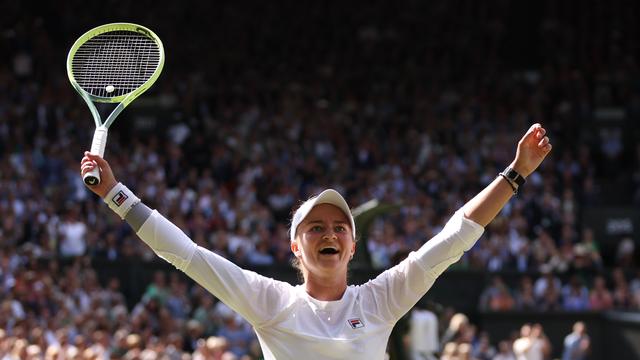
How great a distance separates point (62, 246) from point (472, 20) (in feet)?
40.4

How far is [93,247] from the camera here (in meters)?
17.3

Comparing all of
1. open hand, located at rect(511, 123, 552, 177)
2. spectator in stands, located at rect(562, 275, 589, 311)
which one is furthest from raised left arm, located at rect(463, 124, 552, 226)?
spectator in stands, located at rect(562, 275, 589, 311)

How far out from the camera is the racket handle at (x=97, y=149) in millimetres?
4188

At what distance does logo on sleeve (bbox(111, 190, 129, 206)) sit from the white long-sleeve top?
11 centimetres

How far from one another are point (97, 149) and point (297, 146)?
16.9 metres

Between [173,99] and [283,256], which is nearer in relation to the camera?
[283,256]

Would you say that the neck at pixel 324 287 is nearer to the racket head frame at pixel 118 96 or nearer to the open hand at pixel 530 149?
the open hand at pixel 530 149

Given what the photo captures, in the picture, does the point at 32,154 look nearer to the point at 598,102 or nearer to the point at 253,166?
the point at 253,166

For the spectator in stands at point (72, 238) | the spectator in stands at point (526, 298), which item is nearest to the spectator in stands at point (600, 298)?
the spectator in stands at point (526, 298)

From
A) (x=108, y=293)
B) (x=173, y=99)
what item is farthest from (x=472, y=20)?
(x=108, y=293)

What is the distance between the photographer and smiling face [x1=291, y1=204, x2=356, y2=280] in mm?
4246

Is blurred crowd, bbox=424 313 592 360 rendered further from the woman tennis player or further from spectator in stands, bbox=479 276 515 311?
the woman tennis player

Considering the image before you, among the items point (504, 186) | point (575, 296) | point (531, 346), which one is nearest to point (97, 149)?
point (504, 186)

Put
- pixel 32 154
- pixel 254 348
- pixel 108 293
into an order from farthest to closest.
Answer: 1. pixel 32 154
2. pixel 108 293
3. pixel 254 348
